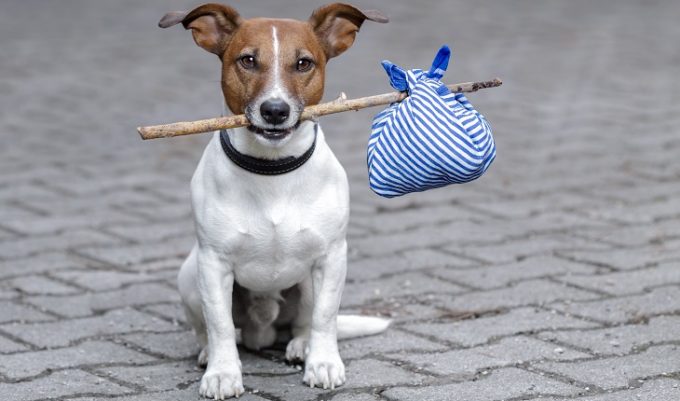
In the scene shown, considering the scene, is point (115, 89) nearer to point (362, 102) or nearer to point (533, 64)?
point (533, 64)

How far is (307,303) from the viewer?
4090 mm

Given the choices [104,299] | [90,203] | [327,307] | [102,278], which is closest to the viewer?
[327,307]

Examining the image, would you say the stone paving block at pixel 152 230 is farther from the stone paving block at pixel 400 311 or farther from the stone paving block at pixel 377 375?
the stone paving block at pixel 377 375

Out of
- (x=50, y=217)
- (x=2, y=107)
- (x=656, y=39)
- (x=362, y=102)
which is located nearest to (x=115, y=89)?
(x=2, y=107)

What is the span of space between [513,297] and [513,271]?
0.34 meters

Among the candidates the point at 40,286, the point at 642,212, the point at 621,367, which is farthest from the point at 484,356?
the point at 642,212

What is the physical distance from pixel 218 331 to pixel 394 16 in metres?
8.39

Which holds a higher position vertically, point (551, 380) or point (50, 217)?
point (551, 380)

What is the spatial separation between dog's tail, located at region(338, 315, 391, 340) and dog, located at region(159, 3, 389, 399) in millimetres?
285

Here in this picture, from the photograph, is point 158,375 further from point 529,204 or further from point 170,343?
point 529,204

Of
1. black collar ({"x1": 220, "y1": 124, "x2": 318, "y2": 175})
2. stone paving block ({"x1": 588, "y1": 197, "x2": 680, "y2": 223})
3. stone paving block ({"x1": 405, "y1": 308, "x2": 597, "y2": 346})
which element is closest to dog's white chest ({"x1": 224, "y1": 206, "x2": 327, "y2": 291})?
black collar ({"x1": 220, "y1": 124, "x2": 318, "y2": 175})

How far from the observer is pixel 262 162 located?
3705 mm

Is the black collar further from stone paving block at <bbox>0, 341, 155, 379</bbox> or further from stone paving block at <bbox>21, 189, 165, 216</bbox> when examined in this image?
stone paving block at <bbox>21, 189, 165, 216</bbox>

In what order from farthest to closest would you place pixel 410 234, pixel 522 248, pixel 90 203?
pixel 90 203 → pixel 410 234 → pixel 522 248
